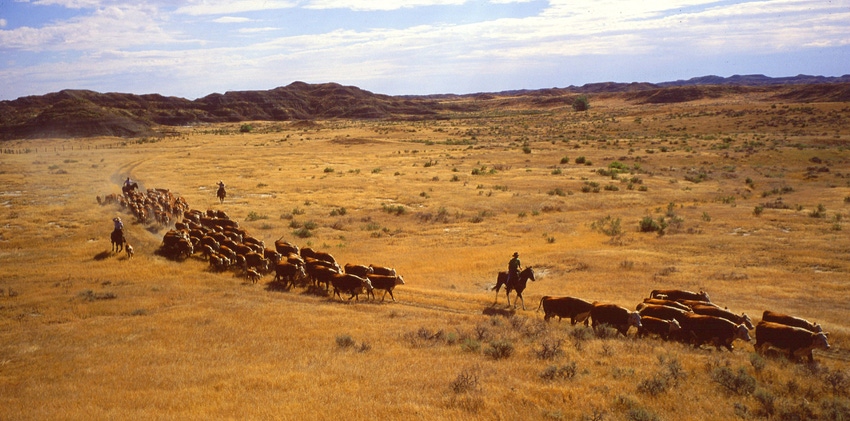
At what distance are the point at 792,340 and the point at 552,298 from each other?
5.21 metres

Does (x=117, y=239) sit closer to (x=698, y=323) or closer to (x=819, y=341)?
(x=698, y=323)

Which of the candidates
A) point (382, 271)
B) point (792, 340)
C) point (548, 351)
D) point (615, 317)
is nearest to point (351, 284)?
point (382, 271)

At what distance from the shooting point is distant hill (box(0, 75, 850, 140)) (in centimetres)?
9844

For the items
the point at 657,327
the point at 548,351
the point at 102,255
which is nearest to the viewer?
the point at 548,351

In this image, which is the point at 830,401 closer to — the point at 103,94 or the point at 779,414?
the point at 779,414

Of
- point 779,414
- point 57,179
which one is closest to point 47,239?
point 57,179

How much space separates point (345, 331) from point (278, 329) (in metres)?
1.61

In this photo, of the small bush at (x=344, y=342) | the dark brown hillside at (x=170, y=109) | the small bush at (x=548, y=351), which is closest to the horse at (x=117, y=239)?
the small bush at (x=344, y=342)

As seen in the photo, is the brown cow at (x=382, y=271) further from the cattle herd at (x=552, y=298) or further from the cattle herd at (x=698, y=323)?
the cattle herd at (x=698, y=323)

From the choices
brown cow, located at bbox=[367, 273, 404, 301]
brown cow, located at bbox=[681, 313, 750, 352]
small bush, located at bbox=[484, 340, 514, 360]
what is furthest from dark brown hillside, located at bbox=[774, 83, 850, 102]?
small bush, located at bbox=[484, 340, 514, 360]

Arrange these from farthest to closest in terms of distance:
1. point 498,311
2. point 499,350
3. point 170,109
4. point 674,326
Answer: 1. point 170,109
2. point 498,311
3. point 674,326
4. point 499,350

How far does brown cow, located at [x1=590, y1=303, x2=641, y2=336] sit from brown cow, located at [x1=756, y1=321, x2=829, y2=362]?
2547mm

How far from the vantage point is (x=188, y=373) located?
9.68 metres

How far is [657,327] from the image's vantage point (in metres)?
12.2
